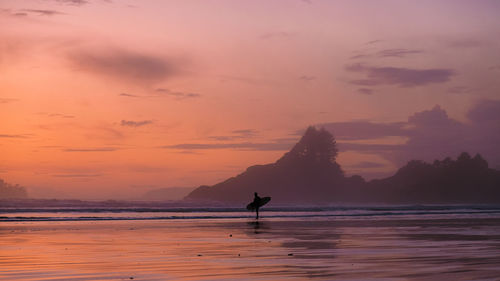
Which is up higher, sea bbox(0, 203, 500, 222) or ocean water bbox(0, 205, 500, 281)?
sea bbox(0, 203, 500, 222)

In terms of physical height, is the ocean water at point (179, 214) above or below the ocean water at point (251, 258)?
above

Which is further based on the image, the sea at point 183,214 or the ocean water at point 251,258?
the sea at point 183,214

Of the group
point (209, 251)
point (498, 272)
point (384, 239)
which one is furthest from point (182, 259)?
point (384, 239)

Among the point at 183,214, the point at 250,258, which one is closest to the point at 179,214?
the point at 183,214

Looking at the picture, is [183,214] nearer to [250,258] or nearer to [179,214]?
[179,214]

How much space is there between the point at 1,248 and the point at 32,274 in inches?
368

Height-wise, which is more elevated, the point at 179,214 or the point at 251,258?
the point at 179,214

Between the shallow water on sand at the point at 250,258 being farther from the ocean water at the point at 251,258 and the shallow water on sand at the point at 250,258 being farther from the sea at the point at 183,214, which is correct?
the sea at the point at 183,214

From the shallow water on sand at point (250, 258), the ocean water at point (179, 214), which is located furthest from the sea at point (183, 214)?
the shallow water on sand at point (250, 258)

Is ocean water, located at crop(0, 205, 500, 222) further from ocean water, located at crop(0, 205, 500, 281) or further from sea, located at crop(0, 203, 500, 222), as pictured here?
ocean water, located at crop(0, 205, 500, 281)

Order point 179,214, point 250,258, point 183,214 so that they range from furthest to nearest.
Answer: point 179,214
point 183,214
point 250,258

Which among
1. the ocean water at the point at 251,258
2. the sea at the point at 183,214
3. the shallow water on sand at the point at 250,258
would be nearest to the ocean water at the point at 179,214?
the sea at the point at 183,214

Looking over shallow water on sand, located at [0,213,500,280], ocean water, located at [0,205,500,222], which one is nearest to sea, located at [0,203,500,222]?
ocean water, located at [0,205,500,222]

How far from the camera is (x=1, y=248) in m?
27.2
